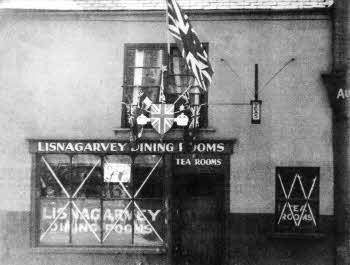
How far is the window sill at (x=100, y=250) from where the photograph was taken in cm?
1017

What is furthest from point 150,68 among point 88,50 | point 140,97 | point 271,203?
point 271,203

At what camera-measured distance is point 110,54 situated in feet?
34.5

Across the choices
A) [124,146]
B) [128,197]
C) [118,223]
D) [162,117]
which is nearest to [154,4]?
[162,117]

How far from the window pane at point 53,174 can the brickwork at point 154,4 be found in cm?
371

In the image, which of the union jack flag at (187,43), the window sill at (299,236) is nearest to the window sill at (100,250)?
the window sill at (299,236)

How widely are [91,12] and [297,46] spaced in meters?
5.07

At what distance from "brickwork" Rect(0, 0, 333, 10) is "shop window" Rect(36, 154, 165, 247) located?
3651 millimetres

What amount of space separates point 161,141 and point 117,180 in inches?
56.5

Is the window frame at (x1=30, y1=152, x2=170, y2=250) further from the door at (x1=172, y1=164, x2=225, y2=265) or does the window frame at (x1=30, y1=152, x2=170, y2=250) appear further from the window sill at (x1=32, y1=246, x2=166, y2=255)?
the door at (x1=172, y1=164, x2=225, y2=265)

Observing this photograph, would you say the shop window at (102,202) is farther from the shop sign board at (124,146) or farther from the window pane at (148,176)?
the shop sign board at (124,146)

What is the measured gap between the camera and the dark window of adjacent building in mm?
10531

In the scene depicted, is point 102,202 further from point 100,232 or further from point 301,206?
point 301,206

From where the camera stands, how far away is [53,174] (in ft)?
34.2

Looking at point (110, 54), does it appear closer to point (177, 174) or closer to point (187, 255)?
point (177, 174)
